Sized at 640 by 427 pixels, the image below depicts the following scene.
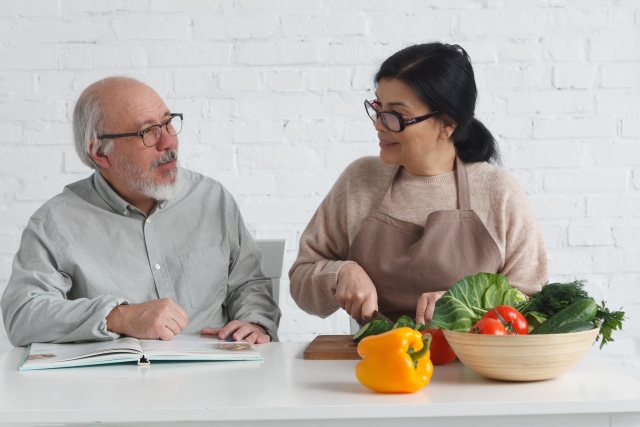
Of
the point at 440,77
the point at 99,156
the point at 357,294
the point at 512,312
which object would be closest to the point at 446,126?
the point at 440,77

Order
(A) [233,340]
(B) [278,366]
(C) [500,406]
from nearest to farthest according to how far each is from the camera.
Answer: (C) [500,406] → (B) [278,366] → (A) [233,340]

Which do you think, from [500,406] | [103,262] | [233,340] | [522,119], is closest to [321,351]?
[233,340]

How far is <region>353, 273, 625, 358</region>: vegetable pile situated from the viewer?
1362 mm

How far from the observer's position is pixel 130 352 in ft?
5.26

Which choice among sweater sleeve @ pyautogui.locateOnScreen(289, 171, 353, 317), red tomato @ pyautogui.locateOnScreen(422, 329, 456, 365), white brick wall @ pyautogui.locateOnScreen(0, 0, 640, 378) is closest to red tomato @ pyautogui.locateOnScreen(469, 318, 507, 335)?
red tomato @ pyautogui.locateOnScreen(422, 329, 456, 365)

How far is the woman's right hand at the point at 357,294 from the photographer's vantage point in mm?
1778

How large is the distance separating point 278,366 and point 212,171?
137 centimetres

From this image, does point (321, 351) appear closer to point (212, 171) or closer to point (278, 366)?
point (278, 366)

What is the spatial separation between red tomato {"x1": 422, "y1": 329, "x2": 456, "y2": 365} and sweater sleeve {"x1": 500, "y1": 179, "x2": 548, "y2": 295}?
1.43 feet

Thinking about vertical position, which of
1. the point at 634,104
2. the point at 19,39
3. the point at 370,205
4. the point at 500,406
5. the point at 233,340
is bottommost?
the point at 233,340

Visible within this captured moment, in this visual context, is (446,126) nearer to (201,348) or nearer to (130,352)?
(201,348)

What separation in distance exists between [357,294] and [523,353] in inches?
20.7

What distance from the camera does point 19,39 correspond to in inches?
111

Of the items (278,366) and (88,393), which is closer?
(88,393)
